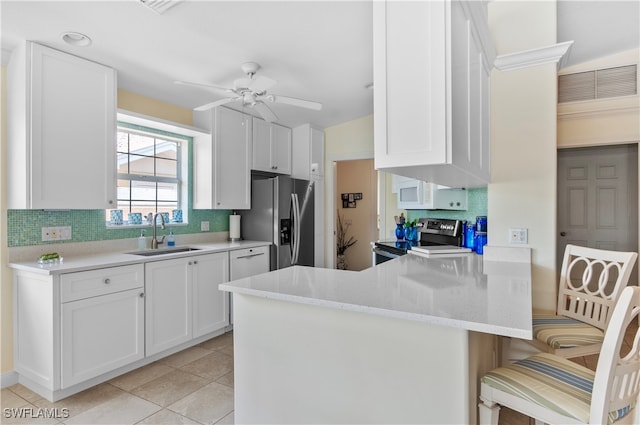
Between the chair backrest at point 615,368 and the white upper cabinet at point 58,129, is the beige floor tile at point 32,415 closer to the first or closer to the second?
the white upper cabinet at point 58,129

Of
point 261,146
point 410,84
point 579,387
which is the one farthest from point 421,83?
point 261,146

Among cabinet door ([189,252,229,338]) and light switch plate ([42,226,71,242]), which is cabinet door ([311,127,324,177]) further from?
light switch plate ([42,226,71,242])

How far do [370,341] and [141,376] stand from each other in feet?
6.98

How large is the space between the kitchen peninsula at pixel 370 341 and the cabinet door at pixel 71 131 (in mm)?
1705

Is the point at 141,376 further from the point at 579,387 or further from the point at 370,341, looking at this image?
the point at 579,387

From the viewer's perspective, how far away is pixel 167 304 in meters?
2.91

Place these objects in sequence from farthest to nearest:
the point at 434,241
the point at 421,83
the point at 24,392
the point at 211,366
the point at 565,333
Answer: the point at 434,241 → the point at 211,366 → the point at 24,392 → the point at 565,333 → the point at 421,83

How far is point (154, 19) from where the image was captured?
2.19m

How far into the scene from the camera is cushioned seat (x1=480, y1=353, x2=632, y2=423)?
1188mm

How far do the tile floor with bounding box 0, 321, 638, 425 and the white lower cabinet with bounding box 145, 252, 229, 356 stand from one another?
247 mm

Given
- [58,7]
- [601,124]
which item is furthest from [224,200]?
[601,124]

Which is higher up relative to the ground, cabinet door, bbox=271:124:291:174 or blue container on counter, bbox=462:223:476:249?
cabinet door, bbox=271:124:291:174

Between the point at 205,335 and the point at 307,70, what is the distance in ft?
8.72

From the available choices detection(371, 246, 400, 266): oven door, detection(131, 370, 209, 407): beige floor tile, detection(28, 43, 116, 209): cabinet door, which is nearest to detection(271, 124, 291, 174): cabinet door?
detection(371, 246, 400, 266): oven door
